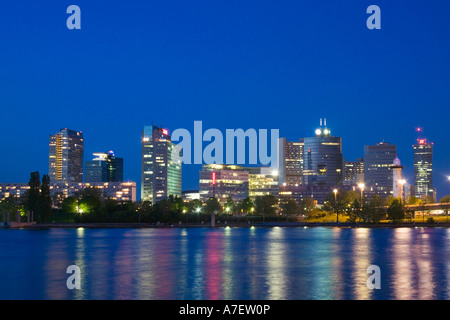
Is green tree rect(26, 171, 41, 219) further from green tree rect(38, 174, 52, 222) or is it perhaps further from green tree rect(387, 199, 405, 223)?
green tree rect(387, 199, 405, 223)

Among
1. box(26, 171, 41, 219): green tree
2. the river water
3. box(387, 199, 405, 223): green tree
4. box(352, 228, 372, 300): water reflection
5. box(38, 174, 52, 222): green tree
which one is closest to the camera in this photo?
box(352, 228, 372, 300): water reflection

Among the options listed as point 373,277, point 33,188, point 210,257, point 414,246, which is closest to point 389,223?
point 414,246

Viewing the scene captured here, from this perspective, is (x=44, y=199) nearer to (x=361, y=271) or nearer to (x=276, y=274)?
(x=276, y=274)

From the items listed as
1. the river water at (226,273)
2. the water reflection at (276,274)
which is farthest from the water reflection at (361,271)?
the water reflection at (276,274)

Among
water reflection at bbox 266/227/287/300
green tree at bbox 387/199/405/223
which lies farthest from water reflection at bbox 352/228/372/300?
green tree at bbox 387/199/405/223

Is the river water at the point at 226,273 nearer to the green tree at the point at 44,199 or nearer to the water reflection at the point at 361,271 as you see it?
the water reflection at the point at 361,271

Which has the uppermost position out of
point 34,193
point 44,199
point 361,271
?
point 34,193

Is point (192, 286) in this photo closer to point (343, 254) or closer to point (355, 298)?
point (355, 298)

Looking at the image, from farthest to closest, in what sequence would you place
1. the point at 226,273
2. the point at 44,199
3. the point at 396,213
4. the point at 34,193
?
the point at 396,213 → the point at 44,199 → the point at 34,193 → the point at 226,273

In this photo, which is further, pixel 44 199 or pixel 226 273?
pixel 44 199

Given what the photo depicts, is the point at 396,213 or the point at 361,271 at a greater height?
the point at 396,213

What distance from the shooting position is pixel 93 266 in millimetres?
61594

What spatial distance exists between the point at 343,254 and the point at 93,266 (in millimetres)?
31957

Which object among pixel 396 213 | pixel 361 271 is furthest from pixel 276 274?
pixel 396 213
